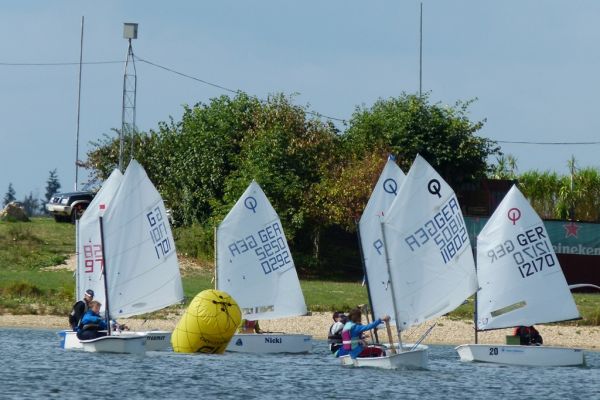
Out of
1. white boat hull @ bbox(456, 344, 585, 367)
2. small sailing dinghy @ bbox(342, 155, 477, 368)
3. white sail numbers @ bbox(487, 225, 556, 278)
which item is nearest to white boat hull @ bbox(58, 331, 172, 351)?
small sailing dinghy @ bbox(342, 155, 477, 368)

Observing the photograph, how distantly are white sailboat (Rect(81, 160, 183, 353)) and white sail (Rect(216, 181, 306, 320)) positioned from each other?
5.93 ft

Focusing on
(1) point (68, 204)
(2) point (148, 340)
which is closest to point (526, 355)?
(2) point (148, 340)

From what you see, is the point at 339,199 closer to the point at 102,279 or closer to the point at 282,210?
the point at 282,210

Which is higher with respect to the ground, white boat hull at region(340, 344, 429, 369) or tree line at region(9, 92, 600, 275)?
tree line at region(9, 92, 600, 275)

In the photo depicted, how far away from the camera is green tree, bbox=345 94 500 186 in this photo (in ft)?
232

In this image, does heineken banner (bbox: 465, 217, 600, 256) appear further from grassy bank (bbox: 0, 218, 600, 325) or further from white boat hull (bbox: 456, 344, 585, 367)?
white boat hull (bbox: 456, 344, 585, 367)

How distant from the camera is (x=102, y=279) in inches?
1734

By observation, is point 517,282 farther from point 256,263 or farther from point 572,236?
point 572,236

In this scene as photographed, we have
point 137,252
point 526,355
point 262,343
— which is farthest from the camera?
point 262,343

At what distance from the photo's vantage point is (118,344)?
129ft

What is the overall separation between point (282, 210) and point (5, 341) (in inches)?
847

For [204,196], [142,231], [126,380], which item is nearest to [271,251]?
[142,231]

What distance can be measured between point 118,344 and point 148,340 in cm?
271

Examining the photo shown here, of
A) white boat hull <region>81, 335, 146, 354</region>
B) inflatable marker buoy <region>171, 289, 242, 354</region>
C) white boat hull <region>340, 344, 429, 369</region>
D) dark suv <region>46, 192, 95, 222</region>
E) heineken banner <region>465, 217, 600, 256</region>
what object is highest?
dark suv <region>46, 192, 95, 222</region>
